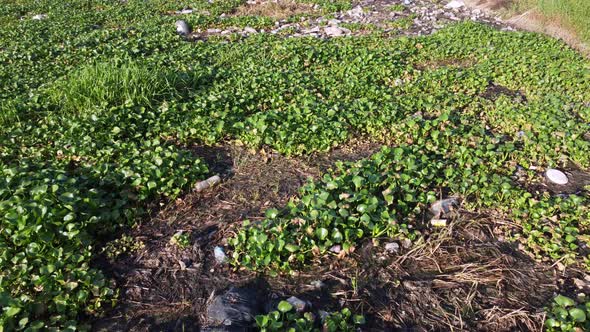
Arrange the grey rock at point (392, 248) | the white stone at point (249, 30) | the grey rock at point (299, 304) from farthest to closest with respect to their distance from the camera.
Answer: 1. the white stone at point (249, 30)
2. the grey rock at point (392, 248)
3. the grey rock at point (299, 304)

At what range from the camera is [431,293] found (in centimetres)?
311

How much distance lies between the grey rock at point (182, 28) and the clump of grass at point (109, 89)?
383 cm

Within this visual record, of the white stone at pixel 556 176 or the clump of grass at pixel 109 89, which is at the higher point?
the clump of grass at pixel 109 89

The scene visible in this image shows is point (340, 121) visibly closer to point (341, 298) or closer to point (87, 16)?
point (341, 298)

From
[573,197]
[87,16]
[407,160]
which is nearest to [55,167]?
[407,160]

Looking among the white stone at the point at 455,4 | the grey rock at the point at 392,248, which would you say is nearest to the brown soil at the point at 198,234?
the grey rock at the point at 392,248

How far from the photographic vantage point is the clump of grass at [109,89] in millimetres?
5359

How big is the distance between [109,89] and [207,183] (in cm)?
223

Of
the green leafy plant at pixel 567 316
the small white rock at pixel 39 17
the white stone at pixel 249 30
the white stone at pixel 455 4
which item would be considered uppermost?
the small white rock at pixel 39 17

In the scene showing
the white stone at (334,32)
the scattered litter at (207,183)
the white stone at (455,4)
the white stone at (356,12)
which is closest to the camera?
the scattered litter at (207,183)

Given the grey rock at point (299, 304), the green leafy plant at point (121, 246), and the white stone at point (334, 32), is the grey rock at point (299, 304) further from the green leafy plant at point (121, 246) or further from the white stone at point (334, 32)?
the white stone at point (334, 32)

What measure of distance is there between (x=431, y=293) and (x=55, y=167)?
3598 millimetres

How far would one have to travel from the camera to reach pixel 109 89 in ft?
17.9

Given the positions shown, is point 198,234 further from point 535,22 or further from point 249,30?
point 535,22
